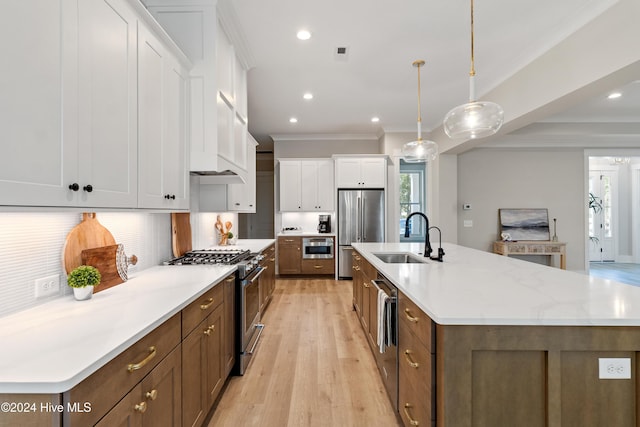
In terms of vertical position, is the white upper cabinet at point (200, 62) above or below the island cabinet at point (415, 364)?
above

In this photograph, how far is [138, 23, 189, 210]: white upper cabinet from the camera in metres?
1.69

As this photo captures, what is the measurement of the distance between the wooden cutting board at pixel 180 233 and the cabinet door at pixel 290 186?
3371 millimetres

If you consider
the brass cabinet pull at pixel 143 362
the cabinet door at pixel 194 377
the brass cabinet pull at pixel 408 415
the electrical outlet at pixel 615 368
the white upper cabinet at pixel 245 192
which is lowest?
the brass cabinet pull at pixel 408 415

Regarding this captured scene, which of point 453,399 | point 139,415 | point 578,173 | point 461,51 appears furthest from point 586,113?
point 139,415

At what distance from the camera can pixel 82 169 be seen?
121cm

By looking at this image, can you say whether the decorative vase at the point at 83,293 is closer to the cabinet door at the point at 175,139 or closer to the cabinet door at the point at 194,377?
the cabinet door at the point at 194,377

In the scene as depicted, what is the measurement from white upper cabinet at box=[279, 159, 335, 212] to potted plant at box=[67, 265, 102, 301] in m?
4.80

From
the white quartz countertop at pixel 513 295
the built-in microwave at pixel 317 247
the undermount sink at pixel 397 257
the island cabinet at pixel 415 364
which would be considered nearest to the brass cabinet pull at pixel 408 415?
the island cabinet at pixel 415 364

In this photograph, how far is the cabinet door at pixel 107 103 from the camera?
1.23 m

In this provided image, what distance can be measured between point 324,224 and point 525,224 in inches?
158

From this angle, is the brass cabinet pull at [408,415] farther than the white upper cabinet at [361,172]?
No

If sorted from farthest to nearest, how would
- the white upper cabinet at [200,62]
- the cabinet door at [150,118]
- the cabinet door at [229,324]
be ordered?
the white upper cabinet at [200,62]
the cabinet door at [229,324]
the cabinet door at [150,118]

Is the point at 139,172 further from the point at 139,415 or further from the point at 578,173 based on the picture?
the point at 578,173

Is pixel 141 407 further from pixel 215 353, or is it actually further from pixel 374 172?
pixel 374 172
